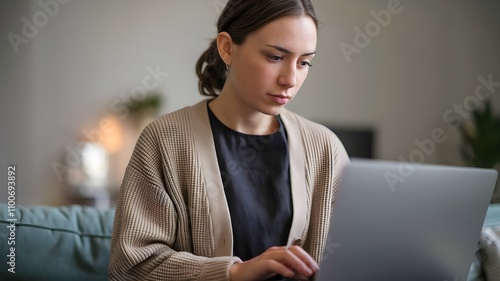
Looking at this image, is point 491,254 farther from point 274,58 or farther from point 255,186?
point 274,58

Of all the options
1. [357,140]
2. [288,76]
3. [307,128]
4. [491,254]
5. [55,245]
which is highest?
[288,76]

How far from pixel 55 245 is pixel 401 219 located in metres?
0.96

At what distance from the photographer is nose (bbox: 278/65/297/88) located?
1228 mm

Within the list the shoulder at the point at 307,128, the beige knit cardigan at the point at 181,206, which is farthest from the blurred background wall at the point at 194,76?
the beige knit cardigan at the point at 181,206

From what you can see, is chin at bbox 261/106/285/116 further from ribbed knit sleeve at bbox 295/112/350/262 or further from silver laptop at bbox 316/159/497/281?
silver laptop at bbox 316/159/497/281

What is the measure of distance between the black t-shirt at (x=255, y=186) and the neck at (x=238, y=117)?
0.01 metres

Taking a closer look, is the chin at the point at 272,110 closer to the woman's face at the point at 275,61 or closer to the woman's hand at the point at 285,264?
the woman's face at the point at 275,61

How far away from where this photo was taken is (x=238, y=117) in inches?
54.1

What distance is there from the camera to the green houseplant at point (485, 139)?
4.75m

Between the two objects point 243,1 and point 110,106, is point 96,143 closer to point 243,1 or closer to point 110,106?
point 110,106

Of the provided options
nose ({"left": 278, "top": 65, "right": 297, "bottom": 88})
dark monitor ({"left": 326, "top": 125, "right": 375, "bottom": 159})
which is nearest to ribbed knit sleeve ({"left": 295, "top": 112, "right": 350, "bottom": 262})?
nose ({"left": 278, "top": 65, "right": 297, "bottom": 88})

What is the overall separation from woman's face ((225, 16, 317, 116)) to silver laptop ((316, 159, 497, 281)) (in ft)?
1.08

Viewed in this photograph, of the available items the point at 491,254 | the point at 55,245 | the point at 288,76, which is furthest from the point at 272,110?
the point at 491,254

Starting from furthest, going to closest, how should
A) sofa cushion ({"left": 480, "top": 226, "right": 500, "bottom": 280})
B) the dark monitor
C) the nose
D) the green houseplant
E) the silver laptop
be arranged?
the dark monitor → the green houseplant → sofa cushion ({"left": 480, "top": 226, "right": 500, "bottom": 280}) → the nose → the silver laptop
